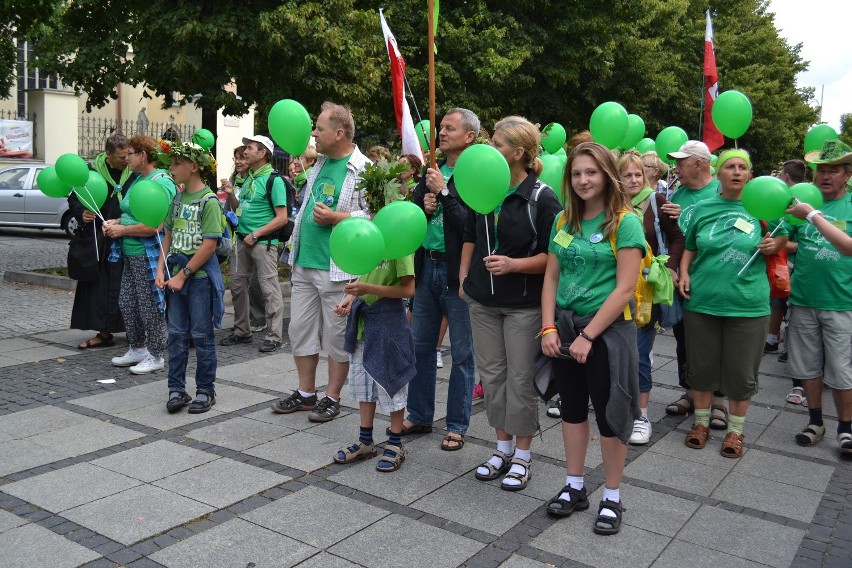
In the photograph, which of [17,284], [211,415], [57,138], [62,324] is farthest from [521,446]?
[57,138]

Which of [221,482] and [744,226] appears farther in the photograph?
[744,226]

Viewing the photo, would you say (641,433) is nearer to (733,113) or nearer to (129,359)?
(733,113)

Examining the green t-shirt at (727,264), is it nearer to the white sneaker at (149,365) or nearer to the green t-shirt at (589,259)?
the green t-shirt at (589,259)

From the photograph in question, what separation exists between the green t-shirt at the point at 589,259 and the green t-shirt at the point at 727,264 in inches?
64.4

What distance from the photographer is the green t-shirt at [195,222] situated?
19.1 ft

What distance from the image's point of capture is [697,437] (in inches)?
216

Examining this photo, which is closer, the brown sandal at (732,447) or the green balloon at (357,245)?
the green balloon at (357,245)

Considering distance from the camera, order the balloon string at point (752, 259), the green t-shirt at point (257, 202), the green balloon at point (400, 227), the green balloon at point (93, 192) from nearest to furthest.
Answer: the green balloon at point (400, 227), the balloon string at point (752, 259), the green balloon at point (93, 192), the green t-shirt at point (257, 202)

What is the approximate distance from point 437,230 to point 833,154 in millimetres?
2708

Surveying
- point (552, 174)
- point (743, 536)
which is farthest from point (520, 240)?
point (743, 536)

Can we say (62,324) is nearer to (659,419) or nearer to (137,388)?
(137,388)

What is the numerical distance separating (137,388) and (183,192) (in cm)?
171

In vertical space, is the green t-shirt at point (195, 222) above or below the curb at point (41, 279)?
above

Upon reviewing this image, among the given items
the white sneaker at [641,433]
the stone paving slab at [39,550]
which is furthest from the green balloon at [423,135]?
the stone paving slab at [39,550]
